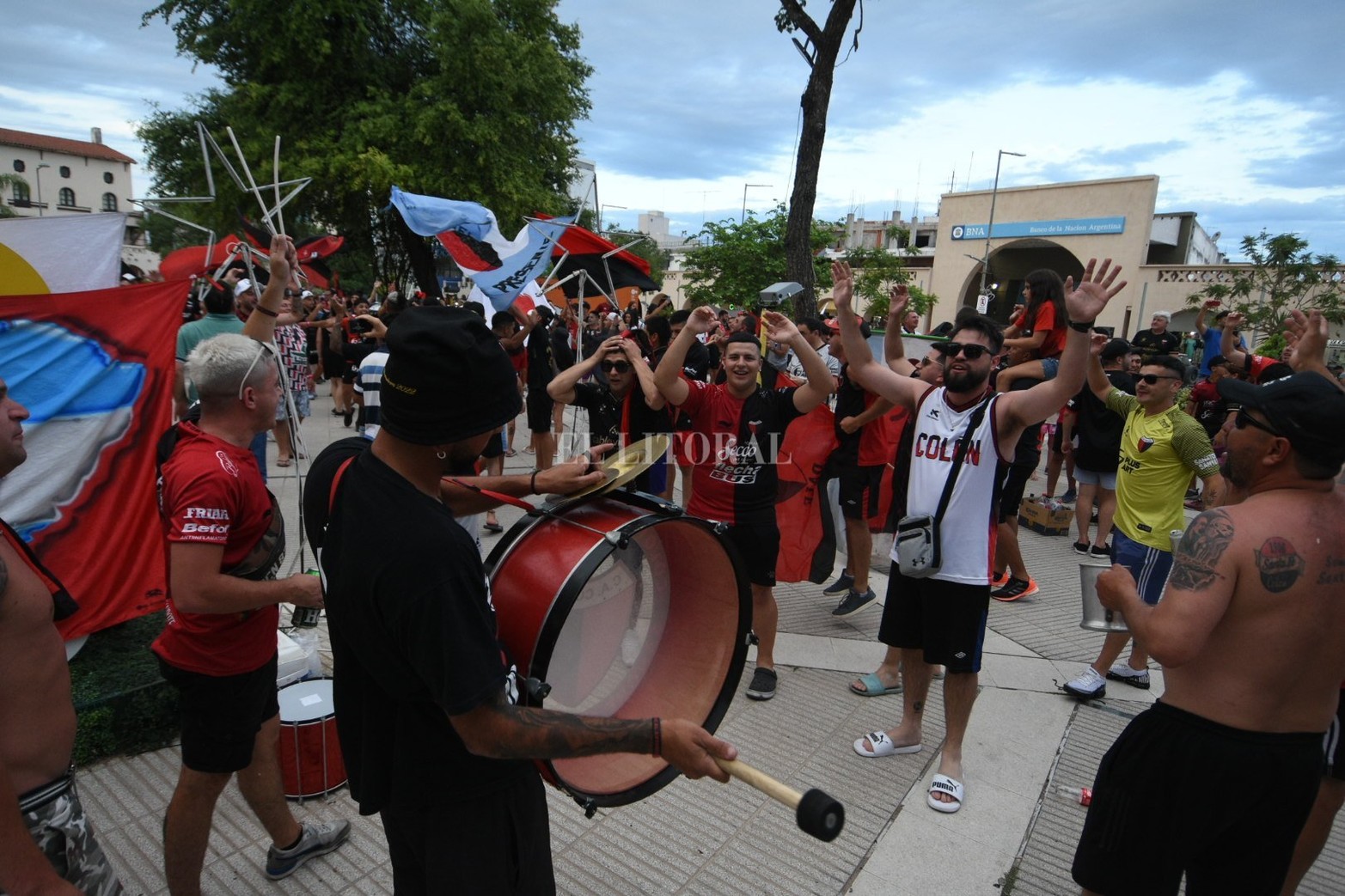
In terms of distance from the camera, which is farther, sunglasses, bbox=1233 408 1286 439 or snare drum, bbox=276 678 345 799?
snare drum, bbox=276 678 345 799

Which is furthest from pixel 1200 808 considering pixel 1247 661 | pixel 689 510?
pixel 689 510

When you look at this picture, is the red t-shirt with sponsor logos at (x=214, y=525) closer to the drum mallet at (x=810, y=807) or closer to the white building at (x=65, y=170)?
the drum mallet at (x=810, y=807)

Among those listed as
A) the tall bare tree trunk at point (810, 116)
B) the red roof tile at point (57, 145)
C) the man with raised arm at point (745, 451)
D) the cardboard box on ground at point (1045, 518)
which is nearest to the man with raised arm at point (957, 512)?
the man with raised arm at point (745, 451)

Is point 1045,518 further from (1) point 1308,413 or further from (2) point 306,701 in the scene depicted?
(2) point 306,701

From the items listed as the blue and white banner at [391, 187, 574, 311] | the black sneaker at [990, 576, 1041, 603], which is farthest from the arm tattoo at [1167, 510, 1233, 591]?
the blue and white banner at [391, 187, 574, 311]

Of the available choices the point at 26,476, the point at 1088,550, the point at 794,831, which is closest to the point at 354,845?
the point at 794,831

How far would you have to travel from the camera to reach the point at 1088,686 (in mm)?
4473

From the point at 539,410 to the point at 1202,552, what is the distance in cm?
705

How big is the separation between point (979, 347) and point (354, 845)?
347cm

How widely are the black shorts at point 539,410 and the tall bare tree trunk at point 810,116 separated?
3722 millimetres

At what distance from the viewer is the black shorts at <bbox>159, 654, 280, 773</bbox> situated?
245cm

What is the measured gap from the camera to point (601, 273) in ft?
27.8

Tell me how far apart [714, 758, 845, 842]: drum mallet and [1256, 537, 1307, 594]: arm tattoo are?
5.00ft

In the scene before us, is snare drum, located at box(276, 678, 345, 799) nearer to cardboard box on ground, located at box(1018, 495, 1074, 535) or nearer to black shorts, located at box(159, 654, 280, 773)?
black shorts, located at box(159, 654, 280, 773)
